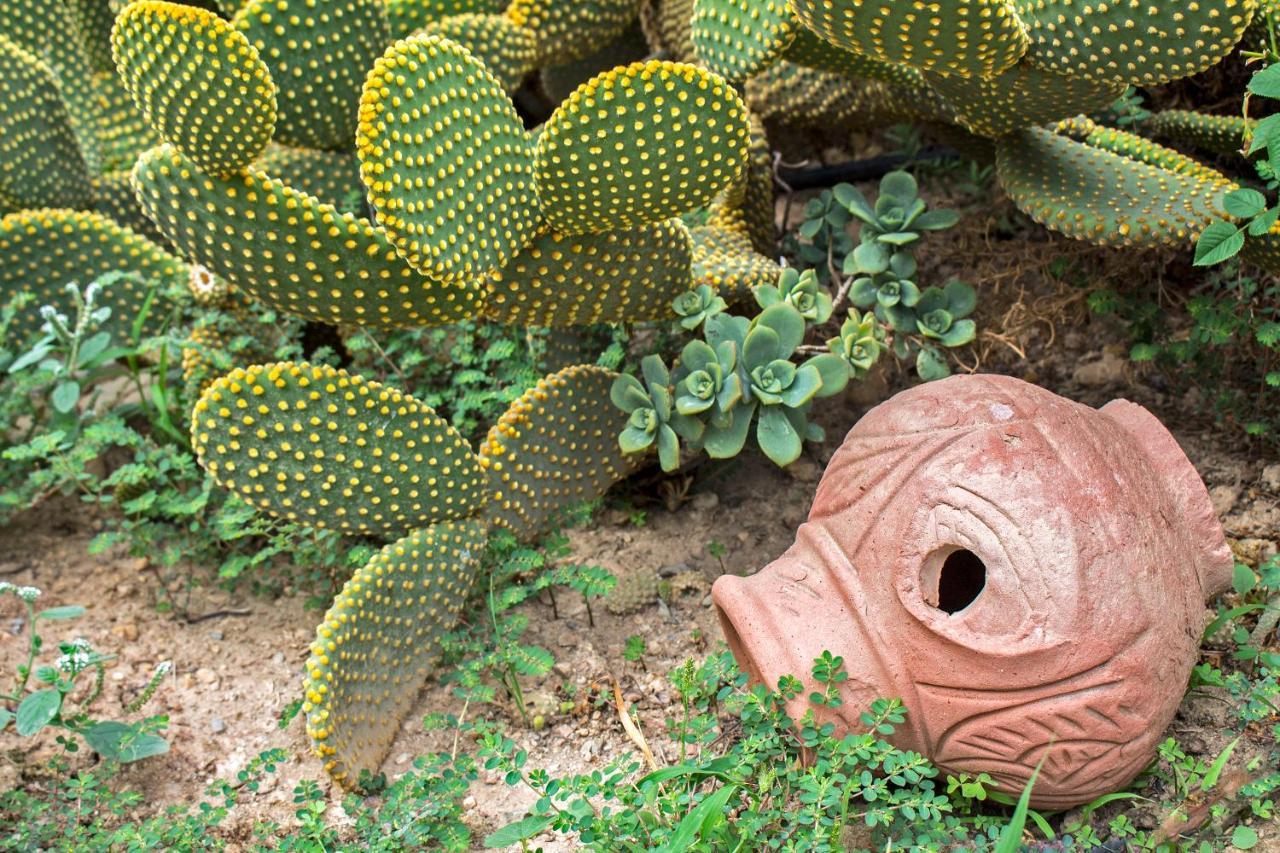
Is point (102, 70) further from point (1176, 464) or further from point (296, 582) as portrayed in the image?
point (1176, 464)

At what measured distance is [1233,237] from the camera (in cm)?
231

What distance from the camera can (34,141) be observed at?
10.3 feet

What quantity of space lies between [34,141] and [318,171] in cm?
74

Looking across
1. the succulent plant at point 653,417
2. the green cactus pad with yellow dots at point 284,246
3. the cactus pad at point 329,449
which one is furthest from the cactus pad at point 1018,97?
the cactus pad at point 329,449

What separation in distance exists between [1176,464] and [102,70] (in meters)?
2.91

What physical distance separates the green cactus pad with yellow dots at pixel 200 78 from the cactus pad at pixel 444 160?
0.27m

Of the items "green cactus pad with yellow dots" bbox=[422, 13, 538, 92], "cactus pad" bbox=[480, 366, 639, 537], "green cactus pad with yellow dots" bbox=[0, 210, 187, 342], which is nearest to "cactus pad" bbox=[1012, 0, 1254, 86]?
"cactus pad" bbox=[480, 366, 639, 537]

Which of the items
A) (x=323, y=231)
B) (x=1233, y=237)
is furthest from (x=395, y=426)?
(x=1233, y=237)

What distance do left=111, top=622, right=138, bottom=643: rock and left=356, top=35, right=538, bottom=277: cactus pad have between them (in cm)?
119

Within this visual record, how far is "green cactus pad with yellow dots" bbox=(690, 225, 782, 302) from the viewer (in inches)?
108

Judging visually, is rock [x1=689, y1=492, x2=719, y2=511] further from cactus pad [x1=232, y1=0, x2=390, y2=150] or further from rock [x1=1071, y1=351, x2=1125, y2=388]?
cactus pad [x1=232, y1=0, x2=390, y2=150]

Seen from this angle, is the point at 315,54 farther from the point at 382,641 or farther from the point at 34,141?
the point at 382,641

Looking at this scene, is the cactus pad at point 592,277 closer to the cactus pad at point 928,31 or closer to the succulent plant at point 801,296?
the succulent plant at point 801,296

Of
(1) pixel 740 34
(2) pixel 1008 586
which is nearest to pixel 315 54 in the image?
(1) pixel 740 34
